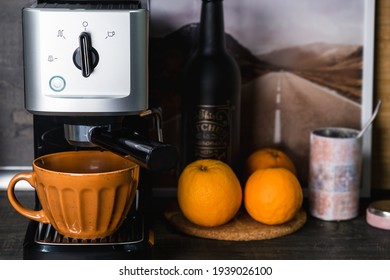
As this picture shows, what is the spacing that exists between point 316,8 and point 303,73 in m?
0.10

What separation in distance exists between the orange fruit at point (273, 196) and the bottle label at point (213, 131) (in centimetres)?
8

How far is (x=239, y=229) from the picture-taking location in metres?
0.90

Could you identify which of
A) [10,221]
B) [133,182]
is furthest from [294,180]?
[10,221]

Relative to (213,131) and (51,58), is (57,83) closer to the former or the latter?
(51,58)

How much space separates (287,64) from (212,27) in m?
0.16

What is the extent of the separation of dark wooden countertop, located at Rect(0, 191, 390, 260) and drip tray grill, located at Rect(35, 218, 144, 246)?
0.05 meters

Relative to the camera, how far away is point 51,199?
2.45ft

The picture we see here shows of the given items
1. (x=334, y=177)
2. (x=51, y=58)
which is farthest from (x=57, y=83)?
(x=334, y=177)

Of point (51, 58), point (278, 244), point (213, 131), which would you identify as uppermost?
point (51, 58)

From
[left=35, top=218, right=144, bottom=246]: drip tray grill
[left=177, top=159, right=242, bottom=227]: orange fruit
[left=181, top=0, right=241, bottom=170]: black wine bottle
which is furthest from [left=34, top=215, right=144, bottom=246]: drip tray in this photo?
[left=181, top=0, right=241, bottom=170]: black wine bottle

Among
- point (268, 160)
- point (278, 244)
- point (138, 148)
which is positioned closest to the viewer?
point (138, 148)

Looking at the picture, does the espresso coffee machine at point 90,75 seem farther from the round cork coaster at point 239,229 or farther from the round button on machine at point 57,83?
the round cork coaster at point 239,229

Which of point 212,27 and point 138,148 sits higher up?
point 212,27
